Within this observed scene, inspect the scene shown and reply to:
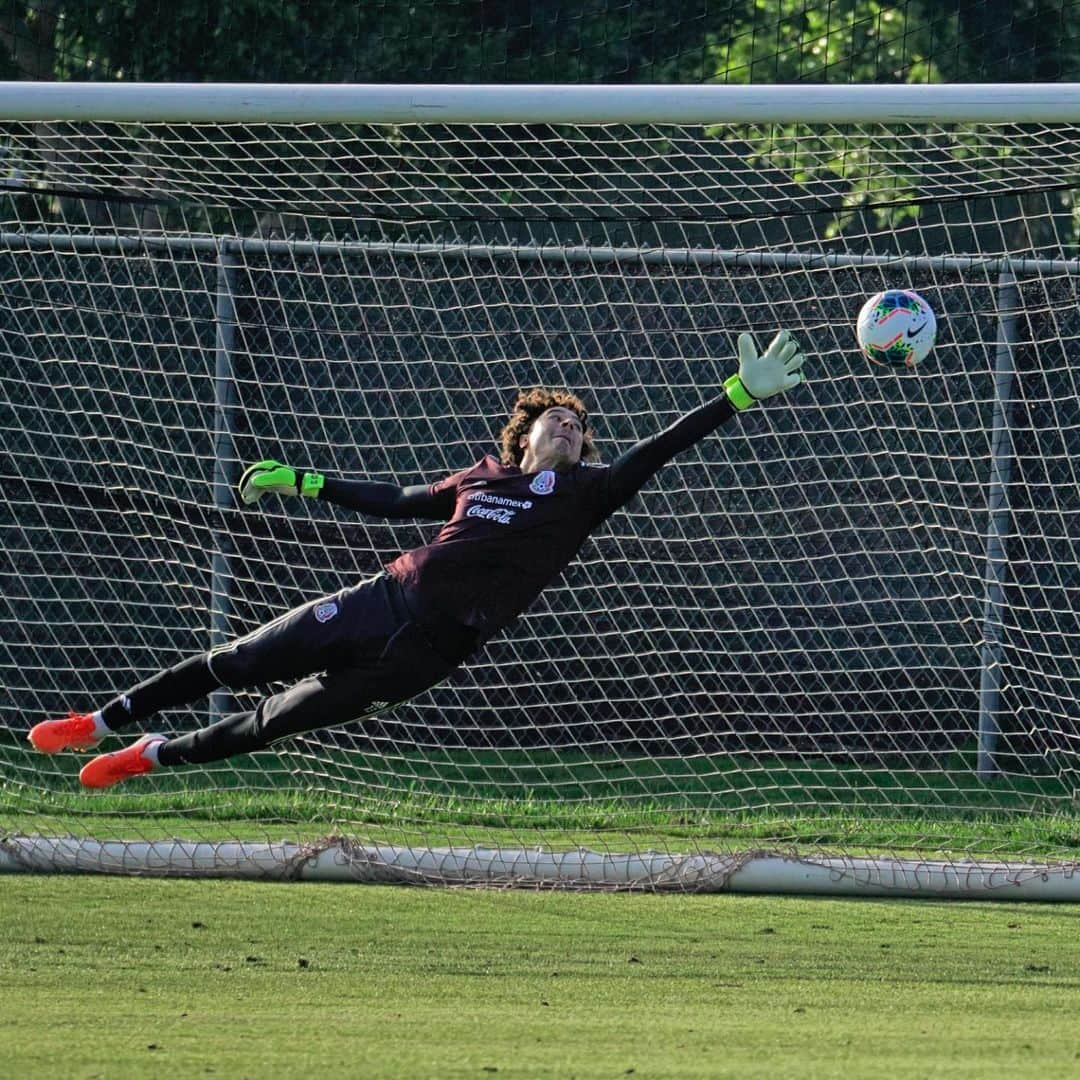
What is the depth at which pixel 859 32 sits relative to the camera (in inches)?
385

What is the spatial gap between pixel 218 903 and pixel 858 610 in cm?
400

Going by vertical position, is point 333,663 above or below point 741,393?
below

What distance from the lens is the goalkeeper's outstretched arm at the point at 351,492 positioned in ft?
18.9

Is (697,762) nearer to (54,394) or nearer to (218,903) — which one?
(218,903)

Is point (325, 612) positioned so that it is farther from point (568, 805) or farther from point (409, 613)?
point (568, 805)

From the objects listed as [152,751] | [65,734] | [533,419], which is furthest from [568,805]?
[65,734]

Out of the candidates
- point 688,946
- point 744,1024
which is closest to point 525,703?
point 688,946

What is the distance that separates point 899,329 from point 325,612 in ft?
7.26

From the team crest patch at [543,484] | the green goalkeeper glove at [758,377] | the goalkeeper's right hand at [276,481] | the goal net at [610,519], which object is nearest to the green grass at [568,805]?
the goal net at [610,519]

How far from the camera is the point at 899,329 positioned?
18.7ft

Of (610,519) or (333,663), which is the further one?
(610,519)

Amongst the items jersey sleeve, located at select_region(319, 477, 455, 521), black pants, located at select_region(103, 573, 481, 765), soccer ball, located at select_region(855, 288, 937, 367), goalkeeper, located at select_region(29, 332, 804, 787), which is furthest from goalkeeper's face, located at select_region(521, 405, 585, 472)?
soccer ball, located at select_region(855, 288, 937, 367)

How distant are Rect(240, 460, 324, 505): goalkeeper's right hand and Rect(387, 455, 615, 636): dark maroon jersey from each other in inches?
17.0

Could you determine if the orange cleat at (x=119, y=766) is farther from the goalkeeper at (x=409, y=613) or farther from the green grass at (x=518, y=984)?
the green grass at (x=518, y=984)
